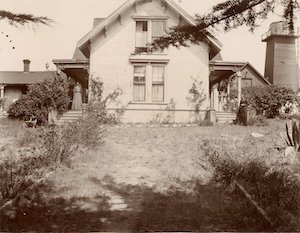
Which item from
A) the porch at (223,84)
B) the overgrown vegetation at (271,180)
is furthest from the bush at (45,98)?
the overgrown vegetation at (271,180)

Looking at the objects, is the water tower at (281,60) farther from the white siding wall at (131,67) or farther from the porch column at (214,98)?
the white siding wall at (131,67)

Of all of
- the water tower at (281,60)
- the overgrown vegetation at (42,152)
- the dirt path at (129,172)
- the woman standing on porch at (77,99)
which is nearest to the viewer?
the dirt path at (129,172)

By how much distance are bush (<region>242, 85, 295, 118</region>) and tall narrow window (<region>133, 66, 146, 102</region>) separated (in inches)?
391

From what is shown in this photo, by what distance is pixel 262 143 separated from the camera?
12.9 metres

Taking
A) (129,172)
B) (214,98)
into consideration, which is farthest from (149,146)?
(214,98)

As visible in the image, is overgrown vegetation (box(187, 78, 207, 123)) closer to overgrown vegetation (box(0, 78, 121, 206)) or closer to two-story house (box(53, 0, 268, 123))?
two-story house (box(53, 0, 268, 123))

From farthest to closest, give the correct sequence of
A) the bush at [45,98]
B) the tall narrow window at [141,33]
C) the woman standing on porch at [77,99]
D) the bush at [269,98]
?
1. the woman standing on porch at [77,99]
2. the bush at [269,98]
3. the tall narrow window at [141,33]
4. the bush at [45,98]

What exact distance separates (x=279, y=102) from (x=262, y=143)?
51.2ft

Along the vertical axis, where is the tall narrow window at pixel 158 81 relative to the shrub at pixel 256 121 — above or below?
above

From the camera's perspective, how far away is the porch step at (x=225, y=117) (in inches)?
771

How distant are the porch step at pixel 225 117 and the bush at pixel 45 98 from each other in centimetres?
779

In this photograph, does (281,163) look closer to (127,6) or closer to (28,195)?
(28,195)

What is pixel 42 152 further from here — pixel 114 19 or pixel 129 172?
pixel 114 19

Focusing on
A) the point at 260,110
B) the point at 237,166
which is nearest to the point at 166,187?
the point at 237,166
